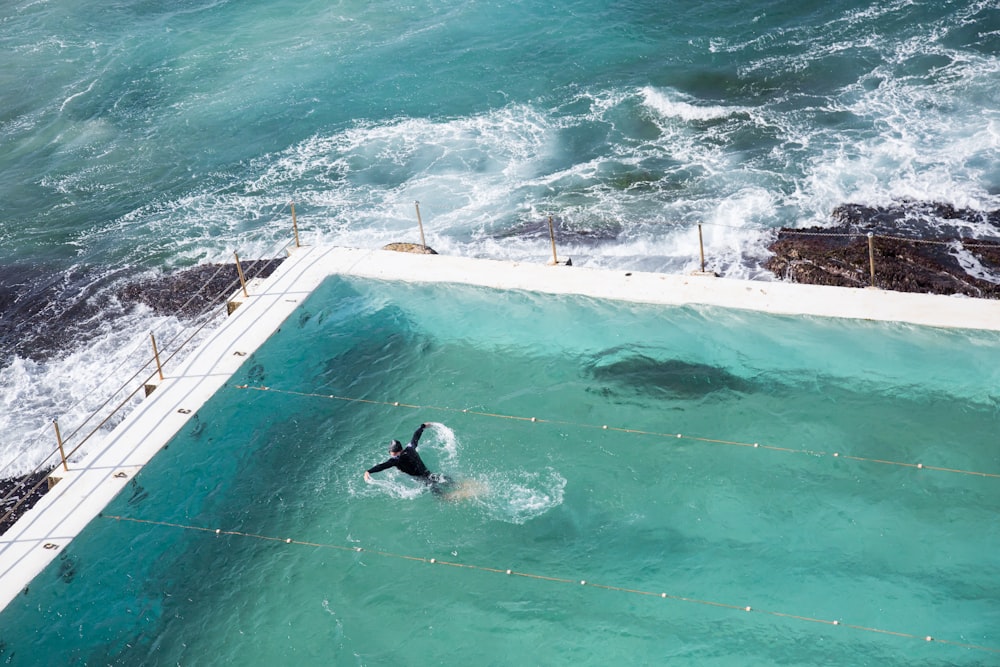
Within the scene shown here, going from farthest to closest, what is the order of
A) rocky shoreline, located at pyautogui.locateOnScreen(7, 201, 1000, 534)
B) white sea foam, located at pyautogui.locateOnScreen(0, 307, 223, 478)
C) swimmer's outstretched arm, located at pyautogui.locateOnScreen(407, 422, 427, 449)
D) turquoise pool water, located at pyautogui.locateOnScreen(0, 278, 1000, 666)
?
rocky shoreline, located at pyautogui.locateOnScreen(7, 201, 1000, 534), white sea foam, located at pyautogui.locateOnScreen(0, 307, 223, 478), swimmer's outstretched arm, located at pyautogui.locateOnScreen(407, 422, 427, 449), turquoise pool water, located at pyautogui.locateOnScreen(0, 278, 1000, 666)

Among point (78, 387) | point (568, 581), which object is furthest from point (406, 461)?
point (78, 387)

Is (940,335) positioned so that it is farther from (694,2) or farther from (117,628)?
(694,2)

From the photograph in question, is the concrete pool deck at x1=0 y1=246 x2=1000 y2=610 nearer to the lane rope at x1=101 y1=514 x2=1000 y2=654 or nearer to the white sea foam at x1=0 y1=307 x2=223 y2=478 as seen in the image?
the lane rope at x1=101 y1=514 x2=1000 y2=654

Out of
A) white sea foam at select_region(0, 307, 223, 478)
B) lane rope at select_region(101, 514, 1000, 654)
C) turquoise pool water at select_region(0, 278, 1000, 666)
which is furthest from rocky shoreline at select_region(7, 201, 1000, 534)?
lane rope at select_region(101, 514, 1000, 654)

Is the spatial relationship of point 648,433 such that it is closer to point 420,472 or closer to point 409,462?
point 420,472

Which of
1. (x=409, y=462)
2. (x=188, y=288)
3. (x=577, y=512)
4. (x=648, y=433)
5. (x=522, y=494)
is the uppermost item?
(x=188, y=288)

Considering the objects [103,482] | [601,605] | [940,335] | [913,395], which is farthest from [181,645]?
[940,335]

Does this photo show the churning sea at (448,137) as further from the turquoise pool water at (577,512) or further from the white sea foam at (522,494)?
the white sea foam at (522,494)
